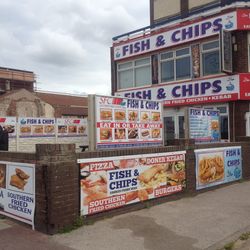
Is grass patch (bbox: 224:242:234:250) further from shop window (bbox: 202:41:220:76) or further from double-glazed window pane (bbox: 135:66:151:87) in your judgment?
double-glazed window pane (bbox: 135:66:151:87)

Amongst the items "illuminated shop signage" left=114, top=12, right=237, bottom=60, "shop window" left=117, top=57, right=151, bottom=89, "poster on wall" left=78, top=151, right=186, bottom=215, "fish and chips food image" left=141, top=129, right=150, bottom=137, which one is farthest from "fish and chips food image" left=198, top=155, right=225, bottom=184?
"shop window" left=117, top=57, right=151, bottom=89

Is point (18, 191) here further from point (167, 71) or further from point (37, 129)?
point (37, 129)

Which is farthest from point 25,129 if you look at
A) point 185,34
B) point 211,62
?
point 211,62

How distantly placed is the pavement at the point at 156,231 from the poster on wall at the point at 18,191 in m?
0.24

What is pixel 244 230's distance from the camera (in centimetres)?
668

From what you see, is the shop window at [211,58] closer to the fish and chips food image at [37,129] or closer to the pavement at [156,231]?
the fish and chips food image at [37,129]

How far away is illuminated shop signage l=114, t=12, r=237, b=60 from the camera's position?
1694 centimetres

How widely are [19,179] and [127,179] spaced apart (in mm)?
2214

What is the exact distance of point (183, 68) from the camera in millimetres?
19172

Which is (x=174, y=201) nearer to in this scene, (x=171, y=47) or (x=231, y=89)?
(x=231, y=89)

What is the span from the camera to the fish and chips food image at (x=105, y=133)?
9.29 m

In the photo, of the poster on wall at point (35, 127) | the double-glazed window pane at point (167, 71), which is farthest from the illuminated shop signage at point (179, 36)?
the poster on wall at point (35, 127)

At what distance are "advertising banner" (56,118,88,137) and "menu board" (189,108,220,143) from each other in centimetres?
1180

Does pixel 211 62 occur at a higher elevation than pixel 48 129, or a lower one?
higher
